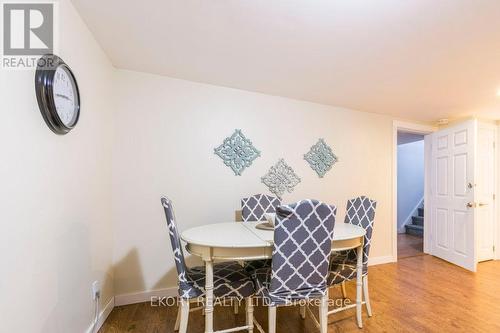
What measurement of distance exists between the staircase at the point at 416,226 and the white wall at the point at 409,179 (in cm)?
15

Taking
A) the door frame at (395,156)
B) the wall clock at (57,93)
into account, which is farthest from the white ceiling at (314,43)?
the door frame at (395,156)

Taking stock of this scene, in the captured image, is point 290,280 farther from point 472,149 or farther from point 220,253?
point 472,149

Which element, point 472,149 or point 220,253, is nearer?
point 220,253

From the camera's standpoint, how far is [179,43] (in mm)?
1892

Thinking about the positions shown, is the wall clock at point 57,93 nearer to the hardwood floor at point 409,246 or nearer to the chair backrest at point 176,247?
the chair backrest at point 176,247

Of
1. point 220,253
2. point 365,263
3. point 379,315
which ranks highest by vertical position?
point 220,253

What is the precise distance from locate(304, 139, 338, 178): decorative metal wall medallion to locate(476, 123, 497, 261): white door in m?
2.33

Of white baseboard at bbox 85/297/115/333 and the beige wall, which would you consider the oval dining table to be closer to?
the beige wall

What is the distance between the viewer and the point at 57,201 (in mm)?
1392

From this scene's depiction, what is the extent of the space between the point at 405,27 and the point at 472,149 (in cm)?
266

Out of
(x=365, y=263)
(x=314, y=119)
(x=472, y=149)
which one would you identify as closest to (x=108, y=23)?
(x=314, y=119)

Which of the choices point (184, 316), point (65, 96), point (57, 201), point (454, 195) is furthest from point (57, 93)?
point (454, 195)

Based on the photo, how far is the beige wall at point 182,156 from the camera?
2.33 m

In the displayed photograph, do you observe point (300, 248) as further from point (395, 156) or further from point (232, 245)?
point (395, 156)
